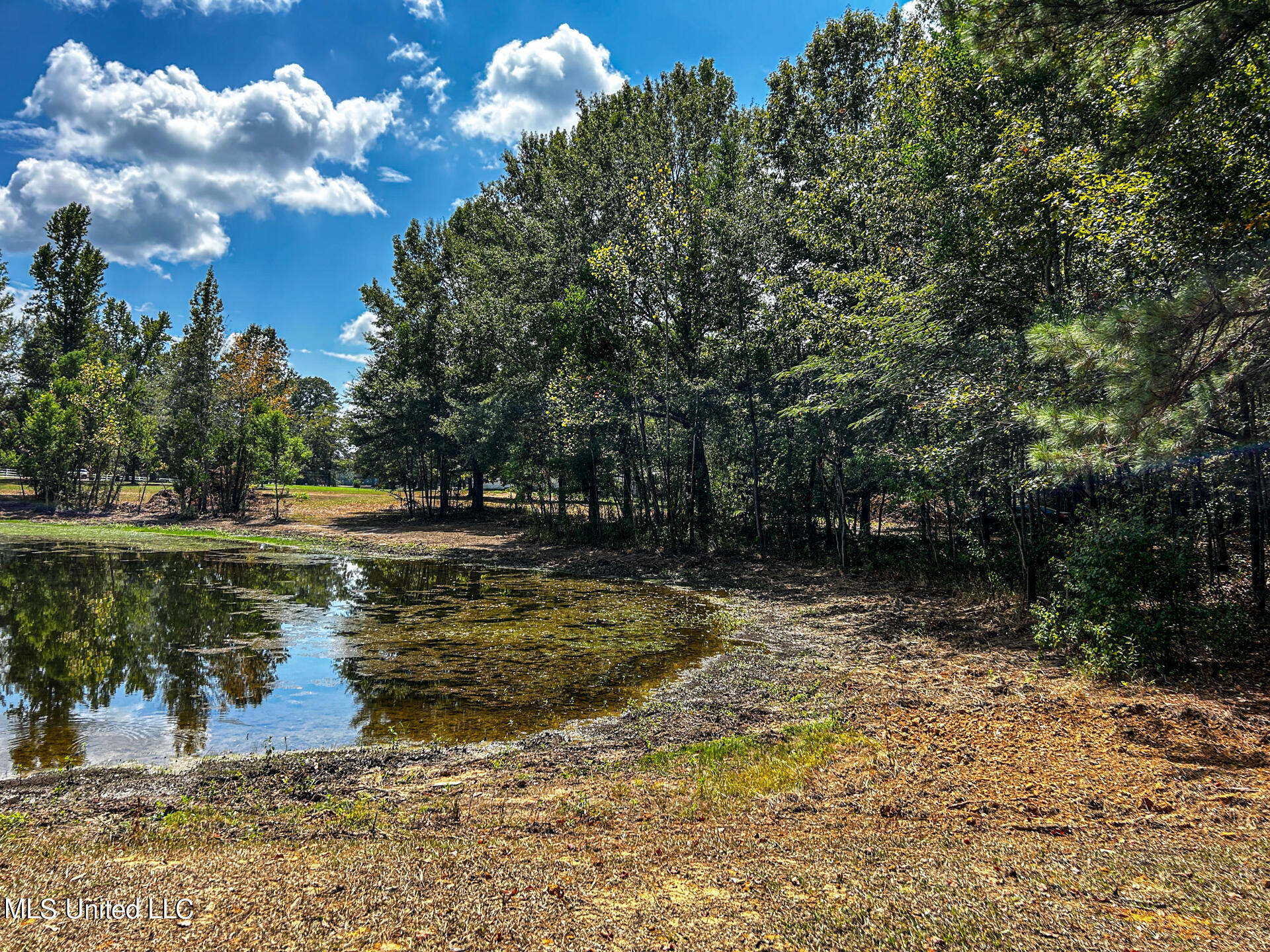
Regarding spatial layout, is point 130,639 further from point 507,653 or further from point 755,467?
point 755,467

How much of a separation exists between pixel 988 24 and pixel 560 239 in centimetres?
1667

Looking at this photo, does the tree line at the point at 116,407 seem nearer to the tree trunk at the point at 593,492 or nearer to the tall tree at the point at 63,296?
the tall tree at the point at 63,296

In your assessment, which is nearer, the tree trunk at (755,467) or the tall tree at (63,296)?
the tree trunk at (755,467)

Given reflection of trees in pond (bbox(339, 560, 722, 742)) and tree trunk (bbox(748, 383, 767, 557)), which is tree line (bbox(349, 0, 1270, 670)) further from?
reflection of trees in pond (bbox(339, 560, 722, 742))

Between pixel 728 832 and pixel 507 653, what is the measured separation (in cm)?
553

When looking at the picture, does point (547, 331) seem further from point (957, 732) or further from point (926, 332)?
point (957, 732)

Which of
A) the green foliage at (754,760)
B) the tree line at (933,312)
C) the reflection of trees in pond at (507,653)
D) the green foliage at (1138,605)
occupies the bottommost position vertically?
the reflection of trees in pond at (507,653)

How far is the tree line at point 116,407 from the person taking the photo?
101ft

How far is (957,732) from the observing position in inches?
208

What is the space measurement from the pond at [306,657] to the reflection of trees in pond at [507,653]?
3 centimetres

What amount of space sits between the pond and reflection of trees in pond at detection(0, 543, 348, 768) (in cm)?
3

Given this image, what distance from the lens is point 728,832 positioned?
3.55 m

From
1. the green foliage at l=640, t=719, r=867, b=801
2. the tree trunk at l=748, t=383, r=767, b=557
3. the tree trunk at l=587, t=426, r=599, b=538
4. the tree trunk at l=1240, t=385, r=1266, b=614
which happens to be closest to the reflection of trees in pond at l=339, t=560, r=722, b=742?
the green foliage at l=640, t=719, r=867, b=801

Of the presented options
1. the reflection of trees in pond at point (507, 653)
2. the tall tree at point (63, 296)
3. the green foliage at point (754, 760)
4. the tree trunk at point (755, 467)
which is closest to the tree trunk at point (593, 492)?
the tree trunk at point (755, 467)
